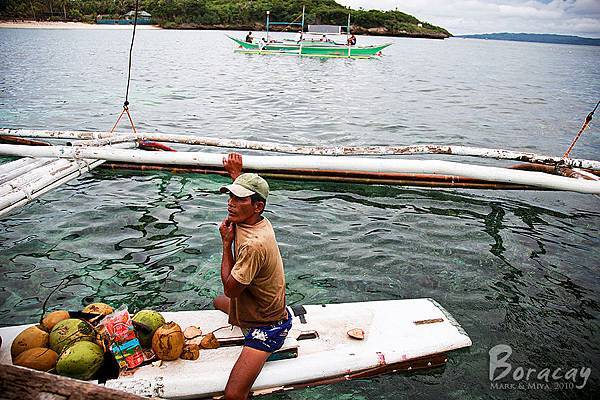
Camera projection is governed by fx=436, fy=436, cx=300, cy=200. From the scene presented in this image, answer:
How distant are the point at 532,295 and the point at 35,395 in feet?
19.3

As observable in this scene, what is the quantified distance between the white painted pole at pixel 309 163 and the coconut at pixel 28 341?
8.03 feet

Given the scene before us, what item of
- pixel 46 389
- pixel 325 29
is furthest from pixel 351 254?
pixel 325 29

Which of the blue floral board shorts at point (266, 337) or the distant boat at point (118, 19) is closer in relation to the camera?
the blue floral board shorts at point (266, 337)

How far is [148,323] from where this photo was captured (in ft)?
13.0

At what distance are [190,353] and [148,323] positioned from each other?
0.49 m

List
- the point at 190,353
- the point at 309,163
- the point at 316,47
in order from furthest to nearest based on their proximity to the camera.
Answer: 1. the point at 316,47
2. the point at 309,163
3. the point at 190,353

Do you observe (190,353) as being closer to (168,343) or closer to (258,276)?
(168,343)

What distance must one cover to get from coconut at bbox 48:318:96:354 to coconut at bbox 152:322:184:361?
0.54 m

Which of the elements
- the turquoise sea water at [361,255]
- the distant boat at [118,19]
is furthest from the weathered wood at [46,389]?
the distant boat at [118,19]

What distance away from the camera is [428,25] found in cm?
15088

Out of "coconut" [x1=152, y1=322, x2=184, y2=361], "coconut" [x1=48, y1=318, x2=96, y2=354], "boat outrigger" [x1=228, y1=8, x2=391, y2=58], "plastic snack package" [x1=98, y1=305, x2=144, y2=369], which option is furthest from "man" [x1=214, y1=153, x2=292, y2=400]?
"boat outrigger" [x1=228, y1=8, x2=391, y2=58]

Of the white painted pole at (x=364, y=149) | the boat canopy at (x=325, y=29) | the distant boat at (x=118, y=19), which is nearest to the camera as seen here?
the white painted pole at (x=364, y=149)

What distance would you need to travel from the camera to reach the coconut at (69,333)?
3674 mm

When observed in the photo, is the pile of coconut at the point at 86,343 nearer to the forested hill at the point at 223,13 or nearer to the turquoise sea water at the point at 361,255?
the turquoise sea water at the point at 361,255
